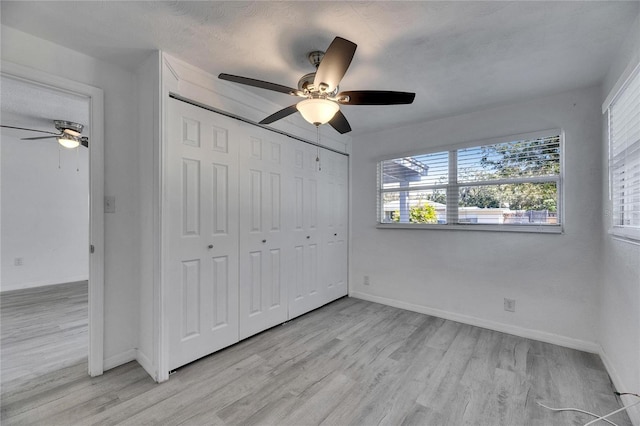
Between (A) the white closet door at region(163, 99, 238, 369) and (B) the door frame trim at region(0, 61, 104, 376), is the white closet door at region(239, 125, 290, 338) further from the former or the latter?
Result: (B) the door frame trim at region(0, 61, 104, 376)

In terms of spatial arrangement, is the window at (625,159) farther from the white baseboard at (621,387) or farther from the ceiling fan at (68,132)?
the ceiling fan at (68,132)

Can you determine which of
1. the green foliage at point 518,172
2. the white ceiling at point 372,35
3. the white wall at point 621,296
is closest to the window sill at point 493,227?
the green foliage at point 518,172

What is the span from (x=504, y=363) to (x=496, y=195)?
5.27 feet

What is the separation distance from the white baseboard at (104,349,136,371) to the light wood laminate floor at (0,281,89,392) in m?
0.34

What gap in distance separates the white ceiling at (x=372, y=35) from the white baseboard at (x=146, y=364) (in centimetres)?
227

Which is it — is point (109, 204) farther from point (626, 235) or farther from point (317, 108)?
point (626, 235)

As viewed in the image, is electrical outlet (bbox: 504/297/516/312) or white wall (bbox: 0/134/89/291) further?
white wall (bbox: 0/134/89/291)

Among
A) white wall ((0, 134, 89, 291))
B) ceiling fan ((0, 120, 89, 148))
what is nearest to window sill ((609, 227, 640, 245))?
ceiling fan ((0, 120, 89, 148))

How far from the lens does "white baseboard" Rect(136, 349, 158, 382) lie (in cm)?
197

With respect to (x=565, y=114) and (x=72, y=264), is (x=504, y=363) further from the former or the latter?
(x=72, y=264)

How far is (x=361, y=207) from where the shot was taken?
154 inches

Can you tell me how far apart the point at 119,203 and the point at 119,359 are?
4.02ft

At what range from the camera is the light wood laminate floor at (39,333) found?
6.92 feet

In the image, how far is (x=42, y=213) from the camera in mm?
4461
